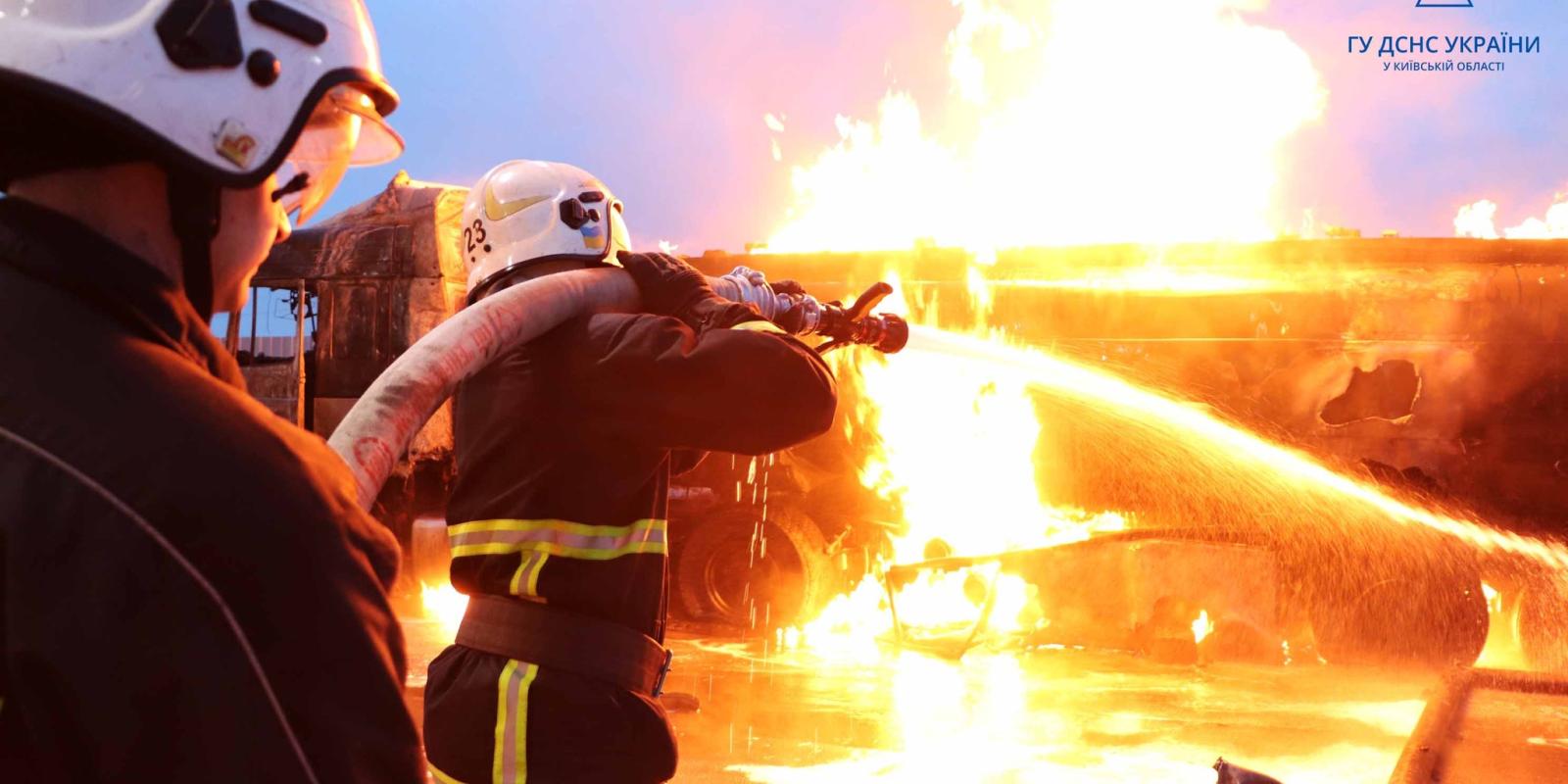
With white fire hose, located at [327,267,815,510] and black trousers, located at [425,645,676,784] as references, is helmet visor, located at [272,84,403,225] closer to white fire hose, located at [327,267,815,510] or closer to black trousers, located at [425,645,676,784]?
white fire hose, located at [327,267,815,510]

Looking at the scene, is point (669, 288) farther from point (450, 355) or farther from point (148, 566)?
point (148, 566)

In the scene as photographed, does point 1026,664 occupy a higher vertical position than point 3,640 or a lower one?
lower

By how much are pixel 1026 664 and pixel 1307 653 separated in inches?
85.5

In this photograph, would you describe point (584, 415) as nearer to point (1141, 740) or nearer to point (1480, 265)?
point (1141, 740)

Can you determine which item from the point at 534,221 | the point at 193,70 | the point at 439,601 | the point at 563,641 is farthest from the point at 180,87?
the point at 439,601

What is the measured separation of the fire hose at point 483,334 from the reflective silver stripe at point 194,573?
0.53m

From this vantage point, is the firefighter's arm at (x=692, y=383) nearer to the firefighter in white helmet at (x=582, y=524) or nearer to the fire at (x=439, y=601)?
the firefighter in white helmet at (x=582, y=524)

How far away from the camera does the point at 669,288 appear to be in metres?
2.95

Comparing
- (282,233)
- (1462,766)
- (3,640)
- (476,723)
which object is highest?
(282,233)

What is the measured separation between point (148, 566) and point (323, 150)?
79 centimetres

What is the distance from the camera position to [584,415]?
8.63ft

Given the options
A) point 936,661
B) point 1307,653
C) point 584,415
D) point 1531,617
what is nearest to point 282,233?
point 584,415

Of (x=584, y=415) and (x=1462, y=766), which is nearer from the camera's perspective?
(x=584, y=415)

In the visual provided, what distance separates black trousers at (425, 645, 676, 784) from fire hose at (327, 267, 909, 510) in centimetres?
68
